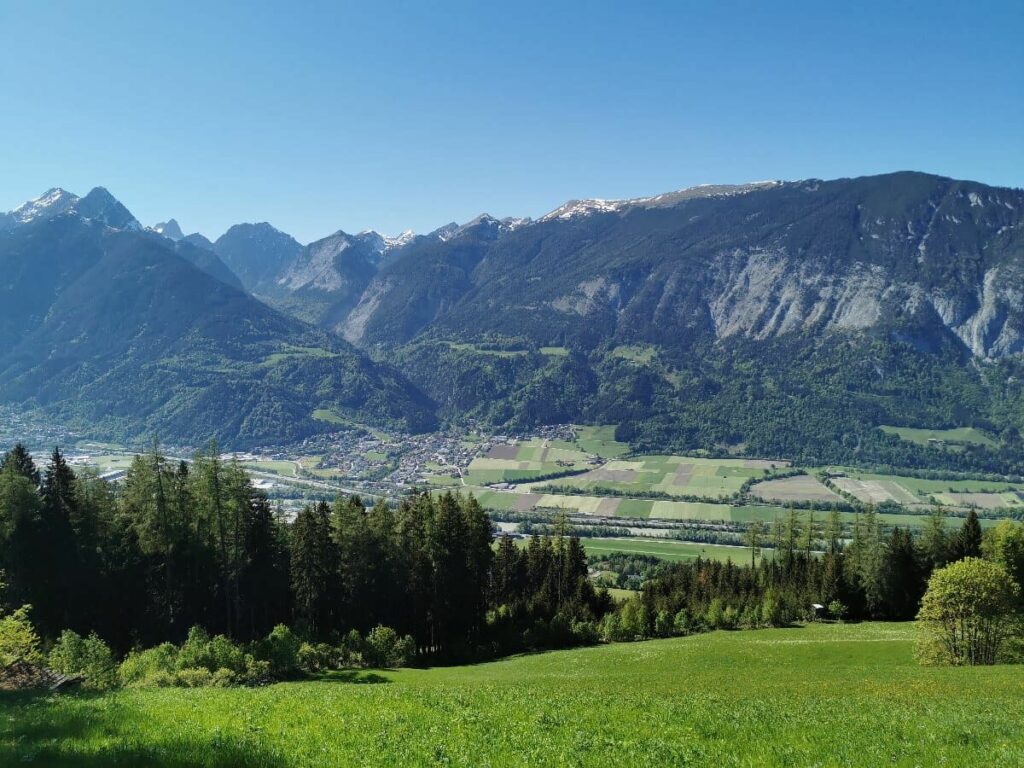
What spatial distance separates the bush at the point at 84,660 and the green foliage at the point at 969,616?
172 feet

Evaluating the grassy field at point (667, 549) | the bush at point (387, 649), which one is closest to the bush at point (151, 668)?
the bush at point (387, 649)

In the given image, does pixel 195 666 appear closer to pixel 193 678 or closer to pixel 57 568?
pixel 193 678

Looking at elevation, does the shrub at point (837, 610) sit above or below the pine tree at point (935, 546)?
below

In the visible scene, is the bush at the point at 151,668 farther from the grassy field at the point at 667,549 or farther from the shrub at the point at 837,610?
the grassy field at the point at 667,549

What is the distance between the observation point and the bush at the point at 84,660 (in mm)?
32784

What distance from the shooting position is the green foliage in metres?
42.3

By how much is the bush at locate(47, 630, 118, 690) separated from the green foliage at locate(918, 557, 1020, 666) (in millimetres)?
52429

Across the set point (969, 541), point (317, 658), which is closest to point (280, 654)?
point (317, 658)

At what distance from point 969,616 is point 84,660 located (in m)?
57.6

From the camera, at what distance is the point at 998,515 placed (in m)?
198

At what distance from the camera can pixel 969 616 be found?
1681 inches

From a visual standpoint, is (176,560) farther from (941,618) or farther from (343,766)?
(941,618)

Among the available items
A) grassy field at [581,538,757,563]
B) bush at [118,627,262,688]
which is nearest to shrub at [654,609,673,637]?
bush at [118,627,262,688]

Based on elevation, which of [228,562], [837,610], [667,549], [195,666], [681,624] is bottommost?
[667,549]
